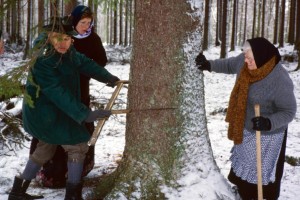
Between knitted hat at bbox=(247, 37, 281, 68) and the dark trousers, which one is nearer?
knitted hat at bbox=(247, 37, 281, 68)

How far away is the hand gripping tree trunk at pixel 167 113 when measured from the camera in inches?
131

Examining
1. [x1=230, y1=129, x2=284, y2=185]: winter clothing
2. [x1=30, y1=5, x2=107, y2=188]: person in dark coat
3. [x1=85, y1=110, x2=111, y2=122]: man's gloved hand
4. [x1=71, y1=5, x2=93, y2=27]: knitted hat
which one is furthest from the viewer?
[x1=30, y1=5, x2=107, y2=188]: person in dark coat

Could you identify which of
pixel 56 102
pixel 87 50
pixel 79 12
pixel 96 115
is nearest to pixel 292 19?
pixel 87 50

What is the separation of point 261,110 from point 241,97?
0.72 ft

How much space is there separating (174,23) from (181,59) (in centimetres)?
32

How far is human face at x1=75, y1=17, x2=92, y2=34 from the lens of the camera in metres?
3.87

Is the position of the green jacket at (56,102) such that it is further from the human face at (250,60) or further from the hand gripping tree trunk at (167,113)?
the human face at (250,60)

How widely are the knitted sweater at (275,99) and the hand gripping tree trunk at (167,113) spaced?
1.54ft

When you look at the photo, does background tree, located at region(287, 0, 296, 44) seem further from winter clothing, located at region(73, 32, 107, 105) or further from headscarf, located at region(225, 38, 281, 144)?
headscarf, located at region(225, 38, 281, 144)

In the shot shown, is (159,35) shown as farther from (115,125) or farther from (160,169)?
(115,125)

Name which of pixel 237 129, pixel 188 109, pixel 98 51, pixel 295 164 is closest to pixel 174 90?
pixel 188 109

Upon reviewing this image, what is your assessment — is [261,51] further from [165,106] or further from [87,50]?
[87,50]

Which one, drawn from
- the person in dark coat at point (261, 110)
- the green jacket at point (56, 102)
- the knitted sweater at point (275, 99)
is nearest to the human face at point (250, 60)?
the person in dark coat at point (261, 110)

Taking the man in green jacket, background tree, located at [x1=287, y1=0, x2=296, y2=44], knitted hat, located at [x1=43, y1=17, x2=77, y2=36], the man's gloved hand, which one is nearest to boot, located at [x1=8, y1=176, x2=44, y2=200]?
the man in green jacket
